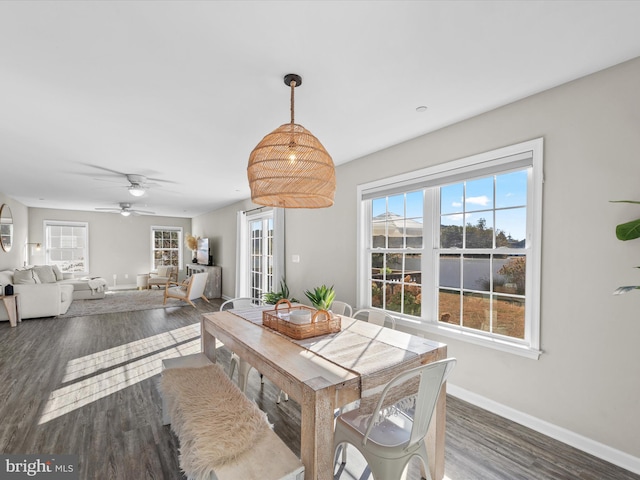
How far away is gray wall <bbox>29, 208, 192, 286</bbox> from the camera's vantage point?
29.2 feet

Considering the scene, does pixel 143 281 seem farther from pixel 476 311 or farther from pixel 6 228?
pixel 476 311

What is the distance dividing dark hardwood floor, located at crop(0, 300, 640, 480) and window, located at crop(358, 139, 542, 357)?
2.09 feet

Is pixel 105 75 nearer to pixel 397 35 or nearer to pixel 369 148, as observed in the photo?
pixel 397 35

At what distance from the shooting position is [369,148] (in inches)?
133

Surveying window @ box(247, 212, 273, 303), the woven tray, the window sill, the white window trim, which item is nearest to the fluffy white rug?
the woven tray

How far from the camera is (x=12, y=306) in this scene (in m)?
5.02

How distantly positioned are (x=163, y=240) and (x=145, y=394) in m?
8.50

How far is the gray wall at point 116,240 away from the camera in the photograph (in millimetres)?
8914

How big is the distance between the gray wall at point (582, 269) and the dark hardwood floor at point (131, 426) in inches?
9.7

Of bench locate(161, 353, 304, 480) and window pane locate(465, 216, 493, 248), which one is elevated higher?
window pane locate(465, 216, 493, 248)

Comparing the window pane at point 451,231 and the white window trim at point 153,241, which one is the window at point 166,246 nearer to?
the white window trim at point 153,241

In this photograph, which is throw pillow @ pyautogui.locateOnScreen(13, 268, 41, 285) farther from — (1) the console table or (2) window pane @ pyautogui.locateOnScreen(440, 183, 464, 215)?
(2) window pane @ pyautogui.locateOnScreen(440, 183, 464, 215)

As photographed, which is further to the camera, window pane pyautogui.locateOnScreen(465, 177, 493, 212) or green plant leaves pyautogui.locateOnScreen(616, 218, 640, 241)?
window pane pyautogui.locateOnScreen(465, 177, 493, 212)

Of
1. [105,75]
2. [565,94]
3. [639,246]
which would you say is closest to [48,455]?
[105,75]
